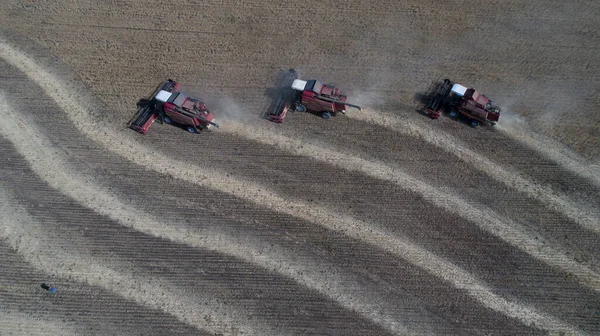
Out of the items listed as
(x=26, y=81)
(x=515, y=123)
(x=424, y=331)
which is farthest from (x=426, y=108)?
(x=26, y=81)

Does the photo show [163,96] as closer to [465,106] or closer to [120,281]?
[120,281]

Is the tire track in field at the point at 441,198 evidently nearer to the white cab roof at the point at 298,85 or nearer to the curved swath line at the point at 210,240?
the white cab roof at the point at 298,85

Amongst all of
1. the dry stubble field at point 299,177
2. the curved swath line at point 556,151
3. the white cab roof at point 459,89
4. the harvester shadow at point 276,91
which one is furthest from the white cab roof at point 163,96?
the curved swath line at point 556,151

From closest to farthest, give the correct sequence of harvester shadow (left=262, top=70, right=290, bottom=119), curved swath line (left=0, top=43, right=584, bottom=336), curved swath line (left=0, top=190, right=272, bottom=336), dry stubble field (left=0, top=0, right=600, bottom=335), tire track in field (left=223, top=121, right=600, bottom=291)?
curved swath line (left=0, top=190, right=272, bottom=336), dry stubble field (left=0, top=0, right=600, bottom=335), curved swath line (left=0, top=43, right=584, bottom=336), tire track in field (left=223, top=121, right=600, bottom=291), harvester shadow (left=262, top=70, right=290, bottom=119)

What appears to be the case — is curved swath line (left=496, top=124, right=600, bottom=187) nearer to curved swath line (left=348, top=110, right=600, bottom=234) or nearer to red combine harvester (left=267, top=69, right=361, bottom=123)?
curved swath line (left=348, top=110, right=600, bottom=234)

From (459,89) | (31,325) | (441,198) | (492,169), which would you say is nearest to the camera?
(31,325)

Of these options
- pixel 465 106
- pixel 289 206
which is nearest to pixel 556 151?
pixel 465 106

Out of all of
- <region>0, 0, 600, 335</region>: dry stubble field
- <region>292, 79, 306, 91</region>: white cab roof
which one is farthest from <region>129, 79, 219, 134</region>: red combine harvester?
<region>292, 79, 306, 91</region>: white cab roof
